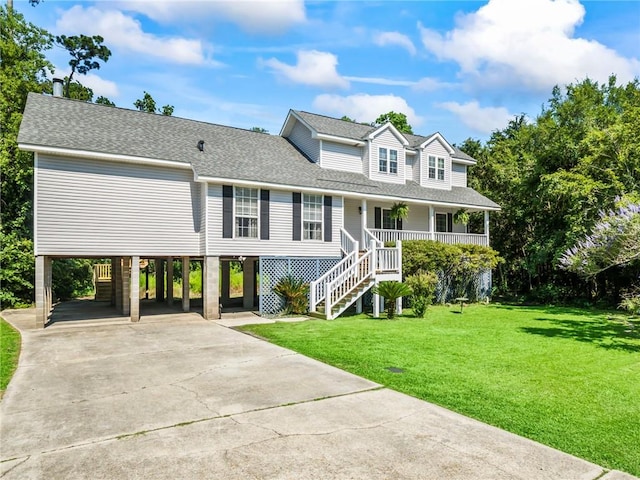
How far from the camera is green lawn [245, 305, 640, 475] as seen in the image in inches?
203

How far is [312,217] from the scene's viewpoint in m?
16.9

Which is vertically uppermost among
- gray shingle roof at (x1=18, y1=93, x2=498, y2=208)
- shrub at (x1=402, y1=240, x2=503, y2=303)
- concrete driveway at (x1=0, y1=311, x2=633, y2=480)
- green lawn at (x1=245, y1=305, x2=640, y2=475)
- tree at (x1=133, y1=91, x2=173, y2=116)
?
tree at (x1=133, y1=91, x2=173, y2=116)

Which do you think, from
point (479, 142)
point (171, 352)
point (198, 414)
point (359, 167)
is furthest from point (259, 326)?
point (479, 142)

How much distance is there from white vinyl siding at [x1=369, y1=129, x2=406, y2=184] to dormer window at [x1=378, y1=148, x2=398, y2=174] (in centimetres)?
6

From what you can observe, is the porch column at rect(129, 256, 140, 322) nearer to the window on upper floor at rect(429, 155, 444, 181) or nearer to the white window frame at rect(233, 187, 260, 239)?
the white window frame at rect(233, 187, 260, 239)

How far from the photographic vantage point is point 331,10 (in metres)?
11.2

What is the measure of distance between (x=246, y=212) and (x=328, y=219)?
3.55 meters

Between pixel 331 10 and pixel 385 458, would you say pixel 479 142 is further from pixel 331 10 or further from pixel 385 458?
pixel 385 458

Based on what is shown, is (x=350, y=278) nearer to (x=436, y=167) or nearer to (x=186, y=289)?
(x=186, y=289)

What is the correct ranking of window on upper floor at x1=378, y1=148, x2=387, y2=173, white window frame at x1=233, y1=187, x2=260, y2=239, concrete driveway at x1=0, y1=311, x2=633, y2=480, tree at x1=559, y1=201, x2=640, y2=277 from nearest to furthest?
1. concrete driveway at x1=0, y1=311, x2=633, y2=480
2. tree at x1=559, y1=201, x2=640, y2=277
3. white window frame at x1=233, y1=187, x2=260, y2=239
4. window on upper floor at x1=378, y1=148, x2=387, y2=173

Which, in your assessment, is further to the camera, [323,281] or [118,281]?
[118,281]

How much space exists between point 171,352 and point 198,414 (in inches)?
174

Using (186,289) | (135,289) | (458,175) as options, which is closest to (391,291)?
(186,289)

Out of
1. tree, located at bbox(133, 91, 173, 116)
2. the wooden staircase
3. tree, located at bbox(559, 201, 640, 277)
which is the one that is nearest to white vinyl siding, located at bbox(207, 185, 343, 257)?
the wooden staircase
